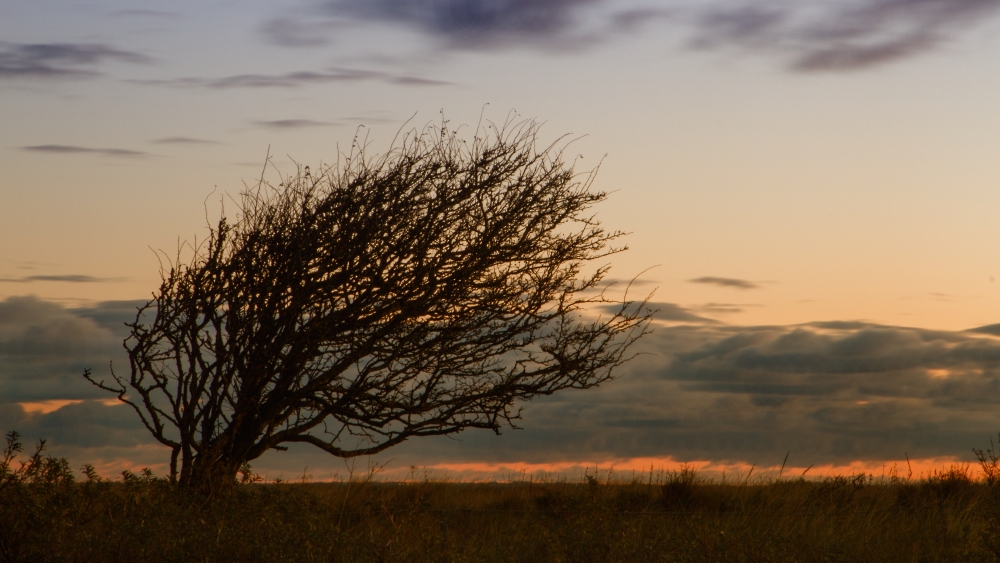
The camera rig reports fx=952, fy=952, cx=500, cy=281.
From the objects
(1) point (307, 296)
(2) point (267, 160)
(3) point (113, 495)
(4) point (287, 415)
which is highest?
(2) point (267, 160)

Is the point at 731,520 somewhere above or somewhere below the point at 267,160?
below

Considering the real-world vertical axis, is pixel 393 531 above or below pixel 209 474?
below

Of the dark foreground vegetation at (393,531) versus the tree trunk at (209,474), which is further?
the tree trunk at (209,474)

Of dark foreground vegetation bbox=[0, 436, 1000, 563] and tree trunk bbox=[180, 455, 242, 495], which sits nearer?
dark foreground vegetation bbox=[0, 436, 1000, 563]

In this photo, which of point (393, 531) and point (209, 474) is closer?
point (393, 531)

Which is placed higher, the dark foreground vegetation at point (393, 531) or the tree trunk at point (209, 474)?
the tree trunk at point (209, 474)

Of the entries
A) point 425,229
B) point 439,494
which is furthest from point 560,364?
point 439,494

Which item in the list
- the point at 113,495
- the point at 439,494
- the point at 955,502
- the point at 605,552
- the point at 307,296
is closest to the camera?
the point at 605,552

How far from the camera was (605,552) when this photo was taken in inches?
304

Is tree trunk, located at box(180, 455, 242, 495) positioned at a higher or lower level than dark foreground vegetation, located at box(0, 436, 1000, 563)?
higher

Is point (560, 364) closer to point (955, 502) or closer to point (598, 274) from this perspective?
point (598, 274)

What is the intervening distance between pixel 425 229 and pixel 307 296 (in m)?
1.54

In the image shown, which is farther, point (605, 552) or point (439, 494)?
point (439, 494)

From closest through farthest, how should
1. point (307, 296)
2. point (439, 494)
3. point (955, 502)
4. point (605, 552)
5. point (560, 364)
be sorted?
1. point (605, 552)
2. point (307, 296)
3. point (560, 364)
4. point (955, 502)
5. point (439, 494)
